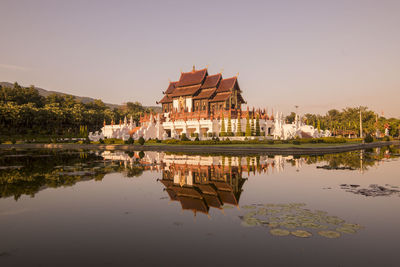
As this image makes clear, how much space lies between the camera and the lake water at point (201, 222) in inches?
197

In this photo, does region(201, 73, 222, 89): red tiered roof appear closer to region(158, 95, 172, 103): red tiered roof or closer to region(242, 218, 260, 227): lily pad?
region(158, 95, 172, 103): red tiered roof

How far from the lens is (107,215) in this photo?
7711 millimetres

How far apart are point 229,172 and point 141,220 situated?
27.2 feet

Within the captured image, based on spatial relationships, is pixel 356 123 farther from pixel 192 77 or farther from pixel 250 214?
pixel 250 214

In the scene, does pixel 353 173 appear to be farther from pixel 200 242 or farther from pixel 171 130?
pixel 171 130

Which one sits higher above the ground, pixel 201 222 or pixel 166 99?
pixel 166 99

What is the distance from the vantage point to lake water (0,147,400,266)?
197 inches

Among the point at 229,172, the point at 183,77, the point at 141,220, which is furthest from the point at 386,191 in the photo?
the point at 183,77

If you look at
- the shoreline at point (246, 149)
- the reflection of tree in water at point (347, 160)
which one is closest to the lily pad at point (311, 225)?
the reflection of tree in water at point (347, 160)

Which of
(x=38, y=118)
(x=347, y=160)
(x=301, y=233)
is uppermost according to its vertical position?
(x=38, y=118)

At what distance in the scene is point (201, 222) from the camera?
6922mm

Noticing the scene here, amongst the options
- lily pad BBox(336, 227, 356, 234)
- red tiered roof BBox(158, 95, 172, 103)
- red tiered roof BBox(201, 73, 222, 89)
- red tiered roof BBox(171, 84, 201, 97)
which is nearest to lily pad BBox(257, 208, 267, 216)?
lily pad BBox(336, 227, 356, 234)

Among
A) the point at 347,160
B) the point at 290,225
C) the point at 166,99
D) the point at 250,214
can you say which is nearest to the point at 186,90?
the point at 166,99

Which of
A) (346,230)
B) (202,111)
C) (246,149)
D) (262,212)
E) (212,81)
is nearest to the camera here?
(346,230)
